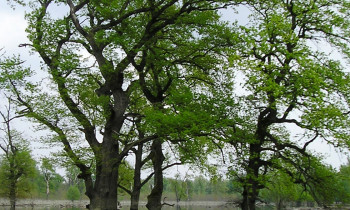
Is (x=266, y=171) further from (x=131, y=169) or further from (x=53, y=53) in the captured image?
(x=131, y=169)

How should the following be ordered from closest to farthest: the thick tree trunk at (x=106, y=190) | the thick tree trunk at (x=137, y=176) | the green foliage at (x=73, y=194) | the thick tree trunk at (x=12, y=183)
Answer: the thick tree trunk at (x=106, y=190) → the thick tree trunk at (x=137, y=176) → the thick tree trunk at (x=12, y=183) → the green foliage at (x=73, y=194)

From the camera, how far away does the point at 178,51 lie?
2070 centimetres

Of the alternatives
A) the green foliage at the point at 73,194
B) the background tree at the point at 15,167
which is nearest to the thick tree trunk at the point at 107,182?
the background tree at the point at 15,167

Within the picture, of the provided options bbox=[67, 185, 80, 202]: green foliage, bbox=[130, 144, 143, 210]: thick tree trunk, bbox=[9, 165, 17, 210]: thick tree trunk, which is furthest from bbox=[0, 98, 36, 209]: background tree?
bbox=[67, 185, 80, 202]: green foliage

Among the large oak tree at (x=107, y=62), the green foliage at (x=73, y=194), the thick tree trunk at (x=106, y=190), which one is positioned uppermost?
the large oak tree at (x=107, y=62)

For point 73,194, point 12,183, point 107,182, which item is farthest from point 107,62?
point 73,194

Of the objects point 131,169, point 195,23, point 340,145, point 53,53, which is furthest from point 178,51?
point 131,169

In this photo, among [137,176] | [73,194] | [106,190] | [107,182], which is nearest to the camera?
[106,190]

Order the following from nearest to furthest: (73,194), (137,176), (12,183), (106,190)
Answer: (106,190), (137,176), (12,183), (73,194)

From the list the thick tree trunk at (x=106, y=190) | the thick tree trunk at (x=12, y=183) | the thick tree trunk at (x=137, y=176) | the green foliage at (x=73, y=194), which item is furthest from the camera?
the green foliage at (x=73, y=194)

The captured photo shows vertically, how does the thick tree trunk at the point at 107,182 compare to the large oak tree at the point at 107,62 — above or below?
below

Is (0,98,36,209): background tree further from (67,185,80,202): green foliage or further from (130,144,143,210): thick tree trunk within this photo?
(67,185,80,202): green foliage

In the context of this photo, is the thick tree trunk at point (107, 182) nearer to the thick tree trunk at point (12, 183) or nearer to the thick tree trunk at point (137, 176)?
the thick tree trunk at point (137, 176)

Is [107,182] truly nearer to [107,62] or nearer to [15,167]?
[107,62]
